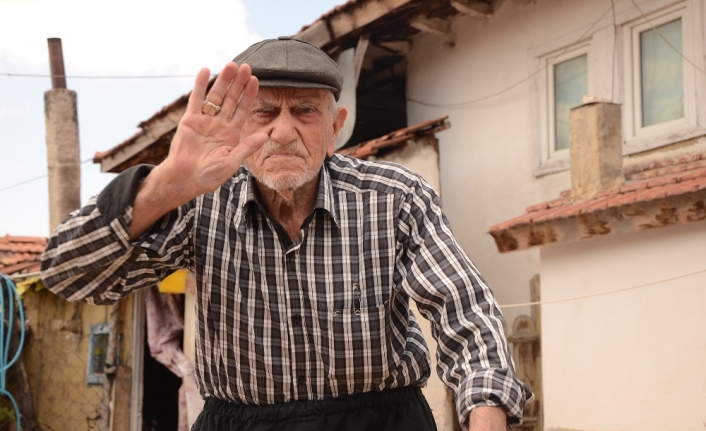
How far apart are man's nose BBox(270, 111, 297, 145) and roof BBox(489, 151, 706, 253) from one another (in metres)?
3.34

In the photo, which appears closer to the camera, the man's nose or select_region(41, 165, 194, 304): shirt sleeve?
select_region(41, 165, 194, 304): shirt sleeve

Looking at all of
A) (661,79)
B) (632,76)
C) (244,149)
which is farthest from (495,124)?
(244,149)

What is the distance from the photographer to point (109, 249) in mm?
1968

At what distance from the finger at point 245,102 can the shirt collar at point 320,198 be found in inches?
14.3

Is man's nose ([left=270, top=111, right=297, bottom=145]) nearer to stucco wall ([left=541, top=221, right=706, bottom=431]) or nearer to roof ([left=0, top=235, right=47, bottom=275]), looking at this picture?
stucco wall ([left=541, top=221, right=706, bottom=431])

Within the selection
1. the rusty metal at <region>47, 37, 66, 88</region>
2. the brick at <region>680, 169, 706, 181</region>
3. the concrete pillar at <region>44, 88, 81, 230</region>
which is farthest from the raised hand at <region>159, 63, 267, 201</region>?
the rusty metal at <region>47, 37, 66, 88</region>

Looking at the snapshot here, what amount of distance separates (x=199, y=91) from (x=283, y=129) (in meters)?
0.38

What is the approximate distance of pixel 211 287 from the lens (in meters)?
2.34

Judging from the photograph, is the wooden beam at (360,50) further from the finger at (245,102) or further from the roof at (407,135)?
the finger at (245,102)

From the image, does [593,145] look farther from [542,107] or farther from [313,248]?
[313,248]

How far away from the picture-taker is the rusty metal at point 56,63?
12945mm

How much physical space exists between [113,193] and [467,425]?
1000 millimetres

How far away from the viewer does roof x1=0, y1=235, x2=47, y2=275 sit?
36.0ft

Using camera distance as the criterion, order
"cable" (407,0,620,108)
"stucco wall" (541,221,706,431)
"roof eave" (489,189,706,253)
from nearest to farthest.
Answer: "roof eave" (489,189,706,253), "stucco wall" (541,221,706,431), "cable" (407,0,620,108)
